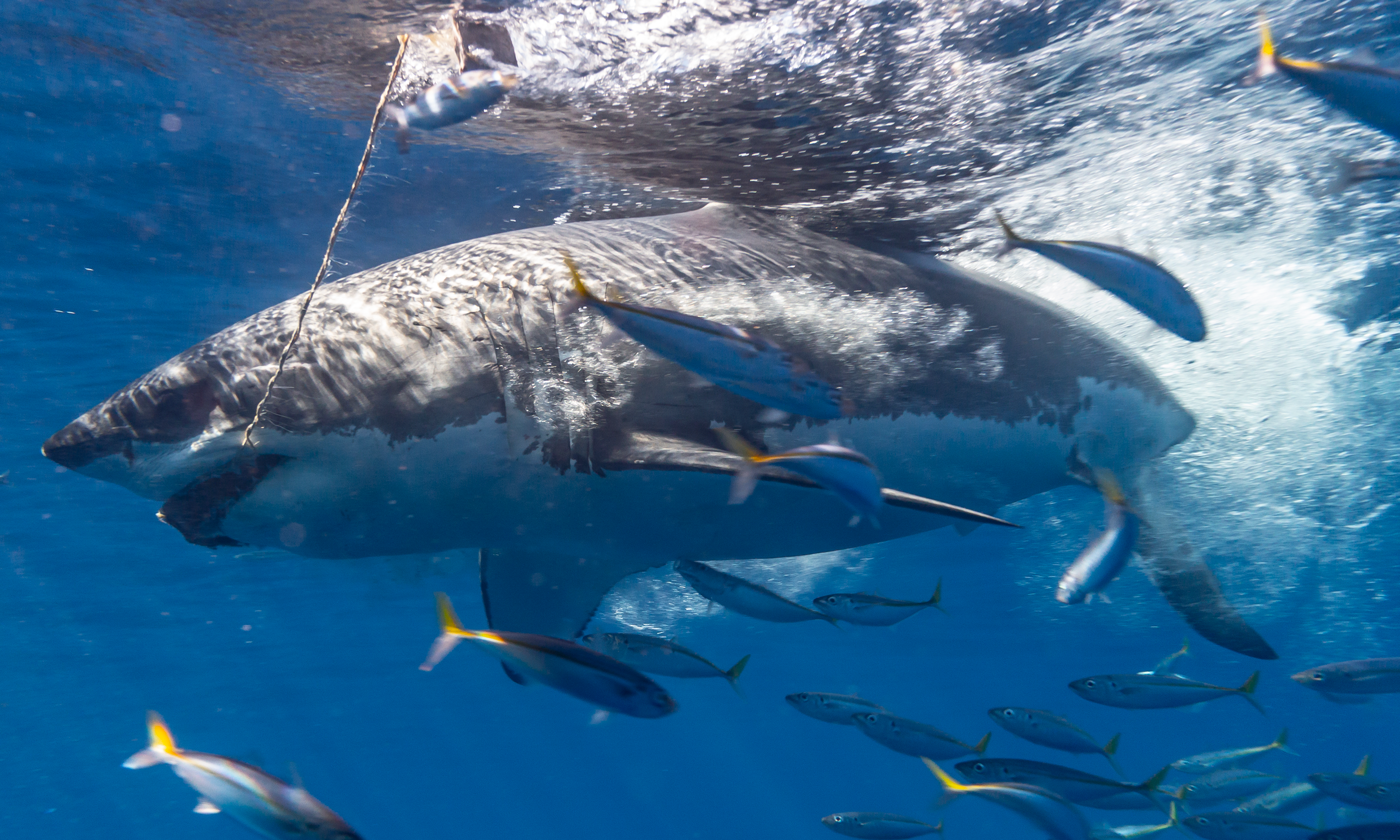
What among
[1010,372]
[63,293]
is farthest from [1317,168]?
[63,293]

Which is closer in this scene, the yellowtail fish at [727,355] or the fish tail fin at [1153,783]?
the yellowtail fish at [727,355]

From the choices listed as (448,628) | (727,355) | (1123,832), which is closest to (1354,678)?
(1123,832)

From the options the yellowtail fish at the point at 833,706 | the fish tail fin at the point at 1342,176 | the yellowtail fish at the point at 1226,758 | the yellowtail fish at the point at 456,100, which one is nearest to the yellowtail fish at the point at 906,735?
the yellowtail fish at the point at 833,706

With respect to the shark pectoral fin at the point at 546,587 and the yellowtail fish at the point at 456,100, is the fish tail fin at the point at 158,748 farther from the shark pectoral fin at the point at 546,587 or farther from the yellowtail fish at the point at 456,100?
the yellowtail fish at the point at 456,100

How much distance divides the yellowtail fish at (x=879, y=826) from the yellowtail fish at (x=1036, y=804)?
1.48 metres

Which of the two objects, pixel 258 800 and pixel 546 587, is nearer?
pixel 258 800

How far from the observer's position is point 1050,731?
16.7 feet

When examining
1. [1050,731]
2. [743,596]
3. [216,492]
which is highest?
[216,492]

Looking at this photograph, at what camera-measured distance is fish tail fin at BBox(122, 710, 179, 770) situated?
339 centimetres

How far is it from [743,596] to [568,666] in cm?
170

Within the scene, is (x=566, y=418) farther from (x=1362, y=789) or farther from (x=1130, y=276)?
(x=1362, y=789)

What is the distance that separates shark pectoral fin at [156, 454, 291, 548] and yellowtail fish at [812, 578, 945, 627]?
3.23 m

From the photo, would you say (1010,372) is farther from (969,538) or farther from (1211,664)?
(1211,664)

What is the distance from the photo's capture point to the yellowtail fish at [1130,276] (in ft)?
10.4
